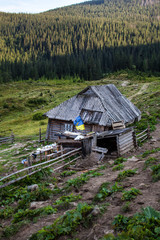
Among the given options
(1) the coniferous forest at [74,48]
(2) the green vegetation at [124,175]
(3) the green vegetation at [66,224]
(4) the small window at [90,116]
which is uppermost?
(1) the coniferous forest at [74,48]

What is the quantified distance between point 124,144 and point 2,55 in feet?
463

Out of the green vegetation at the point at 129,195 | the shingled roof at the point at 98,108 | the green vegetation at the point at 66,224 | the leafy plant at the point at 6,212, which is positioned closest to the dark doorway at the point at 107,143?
the shingled roof at the point at 98,108

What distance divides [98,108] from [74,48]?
142352mm

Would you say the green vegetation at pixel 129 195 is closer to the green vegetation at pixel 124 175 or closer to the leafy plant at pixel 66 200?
the leafy plant at pixel 66 200

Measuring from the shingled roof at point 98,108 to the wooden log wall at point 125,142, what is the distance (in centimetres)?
240

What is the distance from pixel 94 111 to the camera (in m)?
22.3

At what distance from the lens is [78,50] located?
150375 millimetres

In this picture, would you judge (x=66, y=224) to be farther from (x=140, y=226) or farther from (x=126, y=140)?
(x=126, y=140)

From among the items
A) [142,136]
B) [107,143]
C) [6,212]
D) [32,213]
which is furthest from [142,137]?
[6,212]

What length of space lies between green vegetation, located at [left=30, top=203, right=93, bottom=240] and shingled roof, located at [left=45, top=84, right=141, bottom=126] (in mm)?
13886

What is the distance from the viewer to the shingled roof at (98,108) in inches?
849

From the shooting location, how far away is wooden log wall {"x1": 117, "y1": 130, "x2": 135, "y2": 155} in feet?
58.0

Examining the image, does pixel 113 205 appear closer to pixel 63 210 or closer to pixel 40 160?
pixel 63 210

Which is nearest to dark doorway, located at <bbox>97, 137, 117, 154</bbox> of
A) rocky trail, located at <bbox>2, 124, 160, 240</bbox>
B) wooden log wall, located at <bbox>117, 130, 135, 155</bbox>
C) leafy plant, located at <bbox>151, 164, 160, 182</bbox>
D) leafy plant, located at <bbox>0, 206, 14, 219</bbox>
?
wooden log wall, located at <bbox>117, 130, 135, 155</bbox>
